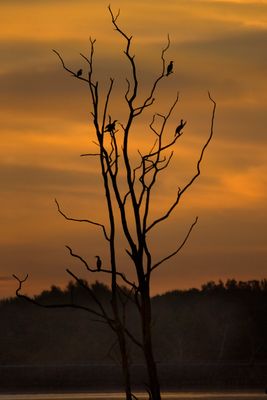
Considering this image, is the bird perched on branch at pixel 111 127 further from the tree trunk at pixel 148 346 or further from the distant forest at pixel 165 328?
the distant forest at pixel 165 328

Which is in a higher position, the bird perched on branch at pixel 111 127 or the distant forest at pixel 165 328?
the distant forest at pixel 165 328

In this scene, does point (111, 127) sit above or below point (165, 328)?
below

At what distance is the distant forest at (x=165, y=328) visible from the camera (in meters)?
76.7

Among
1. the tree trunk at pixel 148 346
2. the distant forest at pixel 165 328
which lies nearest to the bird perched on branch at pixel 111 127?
the tree trunk at pixel 148 346

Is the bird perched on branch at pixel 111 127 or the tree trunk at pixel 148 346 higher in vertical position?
the bird perched on branch at pixel 111 127

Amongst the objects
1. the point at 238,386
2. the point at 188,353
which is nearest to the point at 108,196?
the point at 238,386

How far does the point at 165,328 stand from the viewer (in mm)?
80062

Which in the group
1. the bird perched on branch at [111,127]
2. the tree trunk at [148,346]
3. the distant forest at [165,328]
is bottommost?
the tree trunk at [148,346]

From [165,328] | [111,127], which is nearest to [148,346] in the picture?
[111,127]

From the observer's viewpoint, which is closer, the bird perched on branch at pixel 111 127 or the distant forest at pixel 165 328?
the bird perched on branch at pixel 111 127

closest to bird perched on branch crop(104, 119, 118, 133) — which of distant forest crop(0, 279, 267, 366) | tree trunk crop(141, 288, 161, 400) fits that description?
tree trunk crop(141, 288, 161, 400)

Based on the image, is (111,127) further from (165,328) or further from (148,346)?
(165,328)

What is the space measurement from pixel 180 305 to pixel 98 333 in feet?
21.1

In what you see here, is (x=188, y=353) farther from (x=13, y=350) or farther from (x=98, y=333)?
(x=13, y=350)
